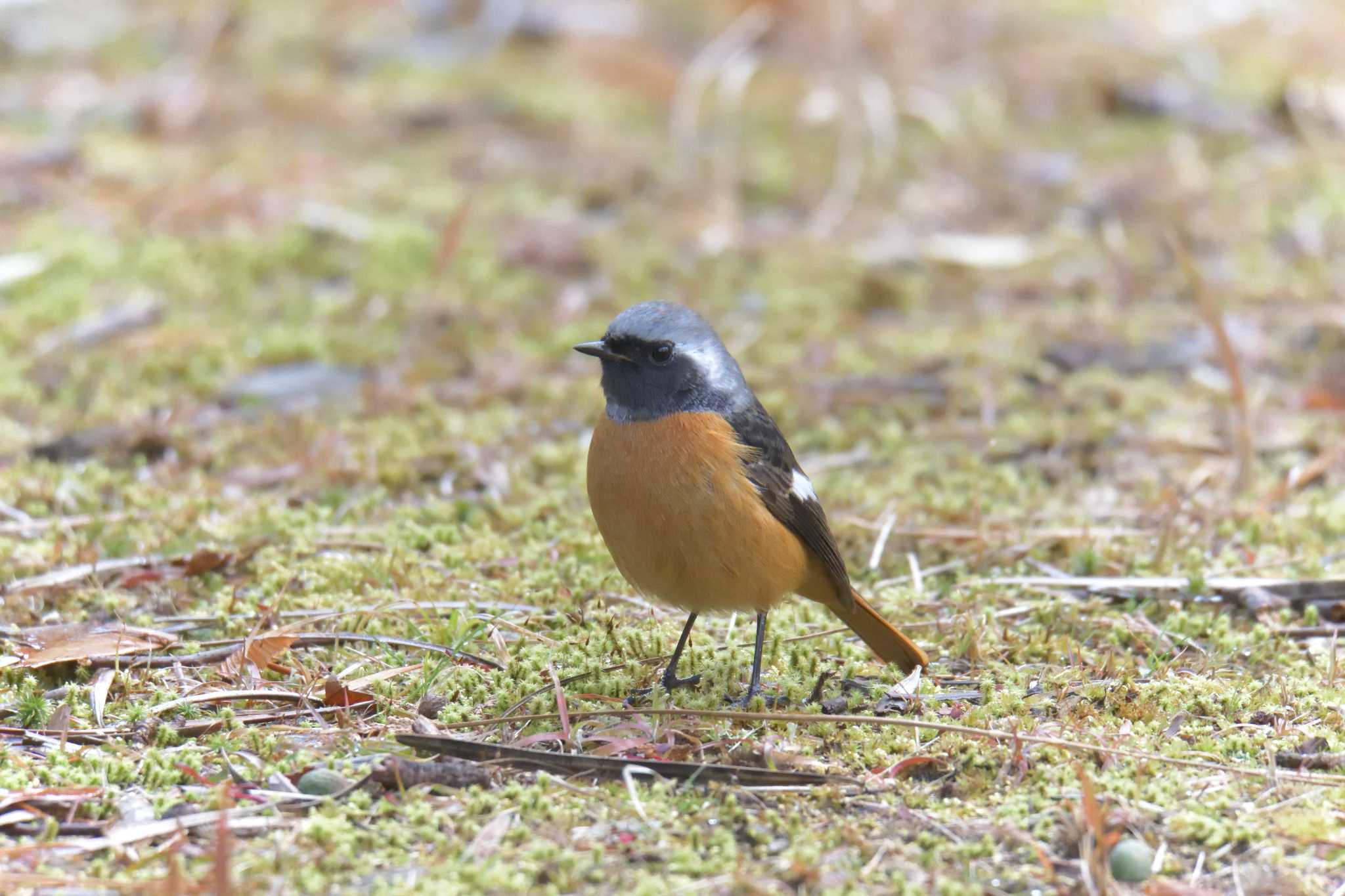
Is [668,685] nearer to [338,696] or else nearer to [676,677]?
[676,677]

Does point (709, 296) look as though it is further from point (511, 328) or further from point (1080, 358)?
point (1080, 358)

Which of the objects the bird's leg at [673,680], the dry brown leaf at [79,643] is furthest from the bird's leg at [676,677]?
the dry brown leaf at [79,643]

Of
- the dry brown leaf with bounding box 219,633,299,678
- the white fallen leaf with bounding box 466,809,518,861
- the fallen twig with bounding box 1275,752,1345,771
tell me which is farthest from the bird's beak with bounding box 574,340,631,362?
the fallen twig with bounding box 1275,752,1345,771

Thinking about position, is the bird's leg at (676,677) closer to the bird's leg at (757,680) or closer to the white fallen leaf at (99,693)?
the bird's leg at (757,680)

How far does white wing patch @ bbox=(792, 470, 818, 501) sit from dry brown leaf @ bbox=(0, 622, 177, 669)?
2.08 m

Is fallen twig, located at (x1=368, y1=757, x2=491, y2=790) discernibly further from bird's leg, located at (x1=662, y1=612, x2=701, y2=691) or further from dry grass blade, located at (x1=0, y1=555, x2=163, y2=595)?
dry grass blade, located at (x1=0, y1=555, x2=163, y2=595)

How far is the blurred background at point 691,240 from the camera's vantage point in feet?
21.2

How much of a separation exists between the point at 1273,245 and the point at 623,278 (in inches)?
169

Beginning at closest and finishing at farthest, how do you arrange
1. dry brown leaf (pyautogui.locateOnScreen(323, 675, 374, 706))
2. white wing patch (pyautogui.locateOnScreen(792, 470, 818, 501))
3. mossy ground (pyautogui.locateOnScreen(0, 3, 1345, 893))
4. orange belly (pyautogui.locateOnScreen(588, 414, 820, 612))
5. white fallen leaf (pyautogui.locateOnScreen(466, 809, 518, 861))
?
1. white fallen leaf (pyautogui.locateOnScreen(466, 809, 518, 861))
2. mossy ground (pyautogui.locateOnScreen(0, 3, 1345, 893))
3. dry brown leaf (pyautogui.locateOnScreen(323, 675, 374, 706))
4. orange belly (pyautogui.locateOnScreen(588, 414, 820, 612))
5. white wing patch (pyautogui.locateOnScreen(792, 470, 818, 501))

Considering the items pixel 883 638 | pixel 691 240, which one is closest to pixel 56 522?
pixel 883 638

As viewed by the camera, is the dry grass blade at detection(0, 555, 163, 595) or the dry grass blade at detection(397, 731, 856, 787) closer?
the dry grass blade at detection(397, 731, 856, 787)

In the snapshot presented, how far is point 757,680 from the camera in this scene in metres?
4.42

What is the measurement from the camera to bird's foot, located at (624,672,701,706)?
171 inches

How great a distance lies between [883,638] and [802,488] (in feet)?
1.94
